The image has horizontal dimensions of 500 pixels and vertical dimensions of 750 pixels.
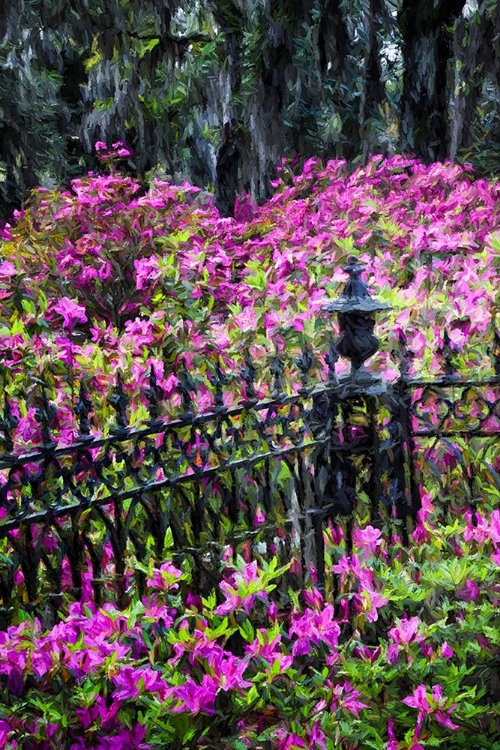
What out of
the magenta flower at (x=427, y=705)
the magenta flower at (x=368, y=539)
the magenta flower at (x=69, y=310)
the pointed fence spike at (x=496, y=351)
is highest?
the magenta flower at (x=69, y=310)

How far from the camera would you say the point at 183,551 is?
3.25 m

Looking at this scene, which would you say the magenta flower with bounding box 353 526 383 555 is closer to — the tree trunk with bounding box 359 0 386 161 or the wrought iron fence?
the wrought iron fence

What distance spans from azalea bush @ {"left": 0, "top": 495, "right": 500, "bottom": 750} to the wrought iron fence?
0.21m

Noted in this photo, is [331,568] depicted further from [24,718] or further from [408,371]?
[24,718]

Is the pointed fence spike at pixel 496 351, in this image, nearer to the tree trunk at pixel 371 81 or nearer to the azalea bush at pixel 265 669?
the azalea bush at pixel 265 669

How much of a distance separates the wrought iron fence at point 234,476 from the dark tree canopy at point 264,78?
776 cm

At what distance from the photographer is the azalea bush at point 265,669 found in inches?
104

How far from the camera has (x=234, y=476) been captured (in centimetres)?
352

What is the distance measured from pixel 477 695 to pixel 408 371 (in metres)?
1.37

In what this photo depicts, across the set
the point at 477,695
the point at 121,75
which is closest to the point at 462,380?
the point at 477,695

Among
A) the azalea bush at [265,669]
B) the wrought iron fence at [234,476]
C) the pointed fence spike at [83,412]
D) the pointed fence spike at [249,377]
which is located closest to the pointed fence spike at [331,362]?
the wrought iron fence at [234,476]

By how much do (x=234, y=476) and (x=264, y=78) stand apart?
932cm

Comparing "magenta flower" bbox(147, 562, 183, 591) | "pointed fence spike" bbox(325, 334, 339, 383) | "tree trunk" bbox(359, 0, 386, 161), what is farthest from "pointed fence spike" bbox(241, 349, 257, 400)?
"tree trunk" bbox(359, 0, 386, 161)

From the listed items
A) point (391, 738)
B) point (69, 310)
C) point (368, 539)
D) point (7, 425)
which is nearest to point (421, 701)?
point (391, 738)
